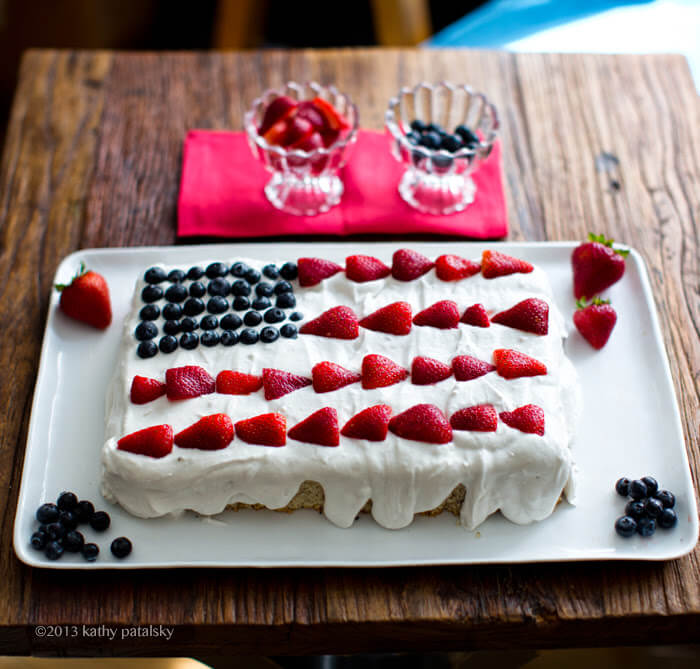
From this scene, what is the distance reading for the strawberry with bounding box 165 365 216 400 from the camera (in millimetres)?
2055

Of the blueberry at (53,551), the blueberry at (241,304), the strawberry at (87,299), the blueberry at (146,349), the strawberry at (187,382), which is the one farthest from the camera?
the strawberry at (87,299)

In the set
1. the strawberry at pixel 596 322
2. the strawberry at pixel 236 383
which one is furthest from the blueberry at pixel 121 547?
the strawberry at pixel 596 322

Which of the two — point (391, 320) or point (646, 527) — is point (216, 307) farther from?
point (646, 527)

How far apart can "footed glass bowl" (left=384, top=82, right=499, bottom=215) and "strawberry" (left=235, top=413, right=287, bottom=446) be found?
1.06m

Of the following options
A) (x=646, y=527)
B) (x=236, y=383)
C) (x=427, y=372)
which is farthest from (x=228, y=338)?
(x=646, y=527)

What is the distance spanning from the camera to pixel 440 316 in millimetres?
2193

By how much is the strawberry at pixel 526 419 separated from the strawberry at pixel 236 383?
0.58 meters

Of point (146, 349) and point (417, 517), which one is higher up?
point (146, 349)

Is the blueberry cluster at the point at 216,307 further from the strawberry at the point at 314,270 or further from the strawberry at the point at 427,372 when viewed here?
the strawberry at the point at 427,372

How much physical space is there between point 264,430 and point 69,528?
0.50 m

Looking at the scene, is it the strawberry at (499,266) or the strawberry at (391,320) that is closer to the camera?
the strawberry at (391,320)

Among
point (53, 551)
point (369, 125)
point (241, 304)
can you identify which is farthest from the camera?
point (369, 125)

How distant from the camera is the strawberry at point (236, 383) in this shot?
2068 mm

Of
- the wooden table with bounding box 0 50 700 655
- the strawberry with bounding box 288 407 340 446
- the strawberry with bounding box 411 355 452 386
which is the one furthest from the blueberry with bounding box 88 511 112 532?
the strawberry with bounding box 411 355 452 386
